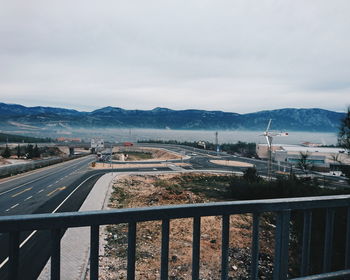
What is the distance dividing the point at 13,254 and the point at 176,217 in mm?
1437

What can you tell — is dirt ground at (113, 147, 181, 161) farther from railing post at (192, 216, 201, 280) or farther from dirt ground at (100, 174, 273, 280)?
railing post at (192, 216, 201, 280)

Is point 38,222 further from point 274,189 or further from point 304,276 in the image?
point 274,189

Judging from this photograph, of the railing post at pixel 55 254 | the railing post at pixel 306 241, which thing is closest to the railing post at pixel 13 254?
the railing post at pixel 55 254

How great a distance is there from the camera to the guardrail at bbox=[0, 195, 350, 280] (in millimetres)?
Result: 2084

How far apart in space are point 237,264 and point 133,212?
38.9 ft

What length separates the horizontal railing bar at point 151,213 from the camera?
6.68 feet

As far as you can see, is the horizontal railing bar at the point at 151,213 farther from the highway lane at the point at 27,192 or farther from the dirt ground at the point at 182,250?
the highway lane at the point at 27,192

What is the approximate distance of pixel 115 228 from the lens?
15.6 m

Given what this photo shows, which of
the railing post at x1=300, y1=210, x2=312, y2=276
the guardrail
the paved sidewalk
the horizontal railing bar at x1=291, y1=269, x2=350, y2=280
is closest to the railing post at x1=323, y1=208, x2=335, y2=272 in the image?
the guardrail

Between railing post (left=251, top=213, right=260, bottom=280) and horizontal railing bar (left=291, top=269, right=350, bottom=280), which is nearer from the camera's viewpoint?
railing post (left=251, top=213, right=260, bottom=280)

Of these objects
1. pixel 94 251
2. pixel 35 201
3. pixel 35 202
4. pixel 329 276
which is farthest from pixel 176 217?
pixel 35 201

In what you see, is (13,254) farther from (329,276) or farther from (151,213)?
(329,276)

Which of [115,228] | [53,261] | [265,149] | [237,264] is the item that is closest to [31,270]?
[115,228]

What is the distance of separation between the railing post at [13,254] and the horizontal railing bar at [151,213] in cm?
8
